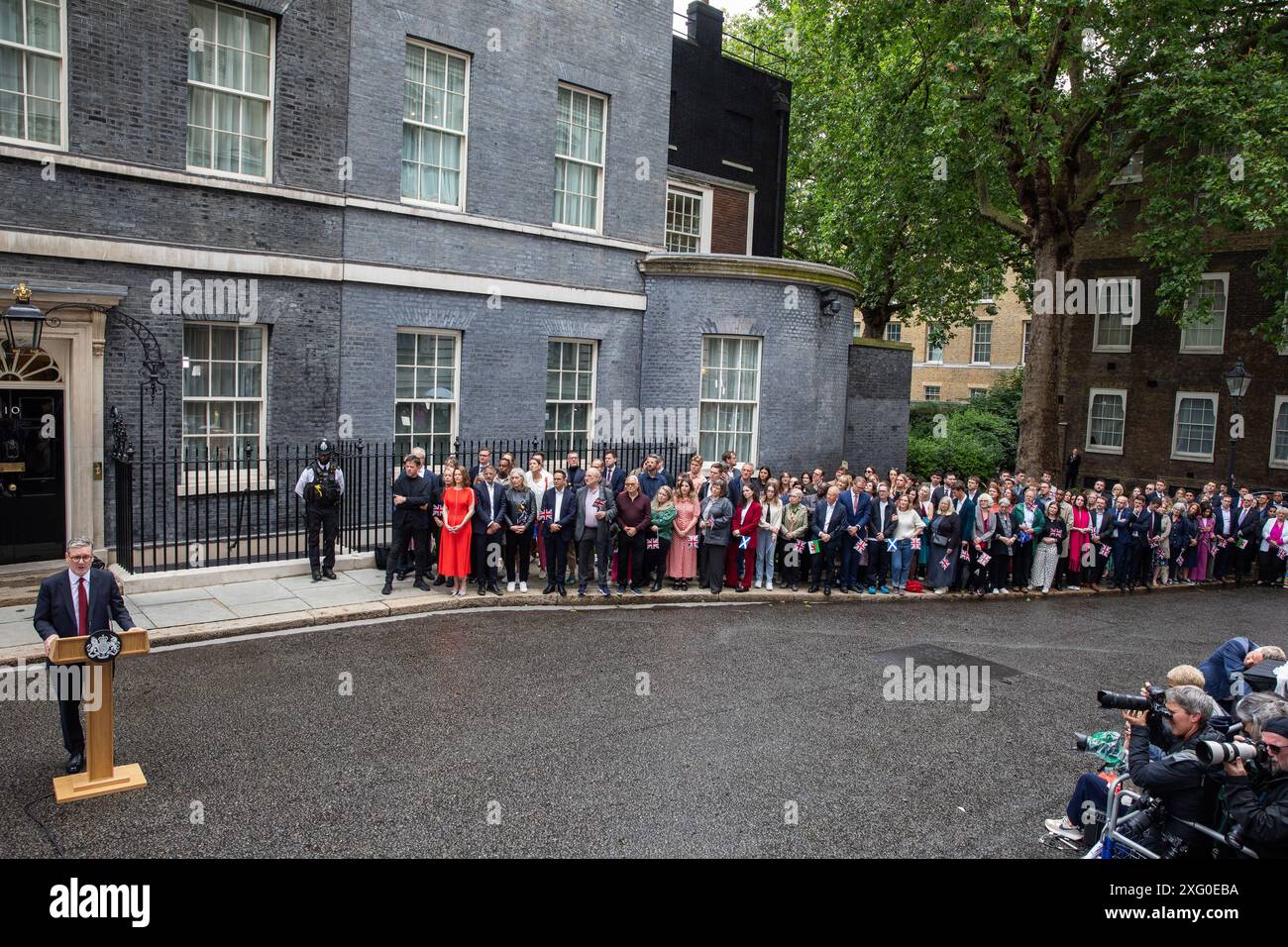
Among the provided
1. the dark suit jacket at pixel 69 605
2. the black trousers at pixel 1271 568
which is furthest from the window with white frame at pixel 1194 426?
the dark suit jacket at pixel 69 605

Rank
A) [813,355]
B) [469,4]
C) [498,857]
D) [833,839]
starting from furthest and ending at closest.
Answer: [813,355] < [469,4] < [833,839] < [498,857]

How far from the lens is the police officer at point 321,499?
13047mm

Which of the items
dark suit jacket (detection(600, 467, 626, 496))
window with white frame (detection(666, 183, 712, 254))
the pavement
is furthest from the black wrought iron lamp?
window with white frame (detection(666, 183, 712, 254))

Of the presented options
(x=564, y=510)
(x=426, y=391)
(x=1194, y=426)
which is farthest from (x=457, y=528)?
(x=1194, y=426)

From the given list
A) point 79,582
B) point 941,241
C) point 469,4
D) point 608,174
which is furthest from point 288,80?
point 941,241

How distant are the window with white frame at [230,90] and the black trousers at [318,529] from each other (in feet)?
17.1

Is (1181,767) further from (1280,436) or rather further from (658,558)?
(1280,436)

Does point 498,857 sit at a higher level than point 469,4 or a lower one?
lower

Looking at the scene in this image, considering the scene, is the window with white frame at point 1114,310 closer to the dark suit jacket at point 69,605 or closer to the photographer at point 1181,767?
the photographer at point 1181,767

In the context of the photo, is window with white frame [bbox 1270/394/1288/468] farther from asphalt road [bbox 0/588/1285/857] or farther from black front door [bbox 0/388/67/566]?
black front door [bbox 0/388/67/566]

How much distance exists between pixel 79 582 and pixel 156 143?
8.14m

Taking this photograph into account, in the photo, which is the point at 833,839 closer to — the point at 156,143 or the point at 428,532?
the point at 428,532

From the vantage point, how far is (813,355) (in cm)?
2000

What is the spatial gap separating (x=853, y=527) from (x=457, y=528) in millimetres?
6339
